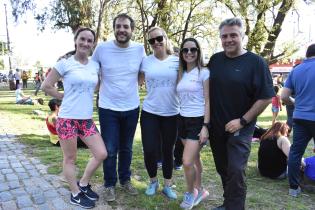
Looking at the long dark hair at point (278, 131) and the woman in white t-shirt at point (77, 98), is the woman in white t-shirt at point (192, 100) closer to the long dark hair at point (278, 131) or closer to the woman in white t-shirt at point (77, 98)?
the woman in white t-shirt at point (77, 98)

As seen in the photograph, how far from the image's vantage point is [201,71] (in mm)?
3910

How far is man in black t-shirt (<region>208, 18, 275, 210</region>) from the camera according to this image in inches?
139

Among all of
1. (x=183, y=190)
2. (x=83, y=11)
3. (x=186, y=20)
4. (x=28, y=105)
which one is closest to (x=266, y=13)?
(x=186, y=20)

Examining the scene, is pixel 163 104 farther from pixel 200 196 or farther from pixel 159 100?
pixel 200 196

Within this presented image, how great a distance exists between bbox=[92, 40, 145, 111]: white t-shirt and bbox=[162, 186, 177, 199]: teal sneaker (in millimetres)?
1111

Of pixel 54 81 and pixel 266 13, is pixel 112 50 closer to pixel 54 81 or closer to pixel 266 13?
pixel 54 81

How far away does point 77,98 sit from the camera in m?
3.97

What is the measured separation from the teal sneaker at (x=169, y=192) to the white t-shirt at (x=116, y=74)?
111 cm

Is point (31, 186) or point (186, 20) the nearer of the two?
point (31, 186)

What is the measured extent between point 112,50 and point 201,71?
108 centimetres

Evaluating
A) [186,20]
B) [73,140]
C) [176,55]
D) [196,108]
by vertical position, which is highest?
[186,20]

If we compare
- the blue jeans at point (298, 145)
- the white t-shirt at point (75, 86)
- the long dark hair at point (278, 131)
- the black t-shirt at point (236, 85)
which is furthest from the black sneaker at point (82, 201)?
the long dark hair at point (278, 131)

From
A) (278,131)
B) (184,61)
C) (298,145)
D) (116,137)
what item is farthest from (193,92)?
(278,131)

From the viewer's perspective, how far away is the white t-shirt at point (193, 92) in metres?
3.92
